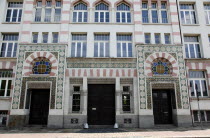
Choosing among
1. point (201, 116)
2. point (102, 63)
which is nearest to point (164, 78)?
point (201, 116)

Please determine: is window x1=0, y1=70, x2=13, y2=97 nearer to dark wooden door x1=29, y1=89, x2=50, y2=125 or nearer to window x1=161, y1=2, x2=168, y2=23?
dark wooden door x1=29, y1=89, x2=50, y2=125

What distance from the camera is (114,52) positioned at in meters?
16.7

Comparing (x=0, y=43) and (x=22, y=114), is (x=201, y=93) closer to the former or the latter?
(x=22, y=114)

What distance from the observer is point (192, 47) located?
1745 cm

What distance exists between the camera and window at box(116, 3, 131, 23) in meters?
17.8

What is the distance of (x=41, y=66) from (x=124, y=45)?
817 centimetres

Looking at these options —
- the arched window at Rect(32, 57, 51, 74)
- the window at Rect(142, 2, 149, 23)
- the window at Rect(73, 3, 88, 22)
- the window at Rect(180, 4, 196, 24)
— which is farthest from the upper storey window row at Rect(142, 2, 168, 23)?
the arched window at Rect(32, 57, 51, 74)

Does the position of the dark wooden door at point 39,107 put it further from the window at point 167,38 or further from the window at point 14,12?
the window at point 167,38

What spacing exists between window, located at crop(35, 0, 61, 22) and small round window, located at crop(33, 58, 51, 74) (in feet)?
14.5

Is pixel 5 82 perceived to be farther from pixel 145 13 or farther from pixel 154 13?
pixel 154 13

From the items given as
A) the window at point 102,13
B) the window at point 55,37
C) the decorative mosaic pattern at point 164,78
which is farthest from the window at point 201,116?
the window at point 55,37

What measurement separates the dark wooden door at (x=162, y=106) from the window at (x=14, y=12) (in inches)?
617

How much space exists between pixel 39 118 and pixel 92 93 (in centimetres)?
526

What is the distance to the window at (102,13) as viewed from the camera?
700 inches
